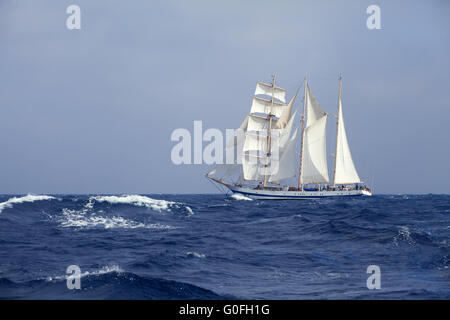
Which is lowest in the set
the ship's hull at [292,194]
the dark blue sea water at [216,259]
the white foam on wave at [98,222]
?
the ship's hull at [292,194]

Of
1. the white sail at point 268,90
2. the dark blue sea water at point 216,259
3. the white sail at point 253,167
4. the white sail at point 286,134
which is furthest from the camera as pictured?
the white sail at point 268,90

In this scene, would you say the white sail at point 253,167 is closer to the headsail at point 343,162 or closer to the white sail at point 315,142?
the white sail at point 315,142

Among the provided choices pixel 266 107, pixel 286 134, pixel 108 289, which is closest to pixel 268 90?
pixel 266 107

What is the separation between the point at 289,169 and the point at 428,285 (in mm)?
78218

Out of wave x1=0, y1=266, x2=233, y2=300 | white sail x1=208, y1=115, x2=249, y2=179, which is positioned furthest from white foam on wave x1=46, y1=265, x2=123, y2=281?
white sail x1=208, y1=115, x2=249, y2=179

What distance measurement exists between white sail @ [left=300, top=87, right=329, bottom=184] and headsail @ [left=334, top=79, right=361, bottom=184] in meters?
3.90

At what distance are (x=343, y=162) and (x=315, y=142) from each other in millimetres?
9160

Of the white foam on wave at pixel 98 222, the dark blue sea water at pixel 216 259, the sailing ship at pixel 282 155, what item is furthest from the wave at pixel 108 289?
the sailing ship at pixel 282 155

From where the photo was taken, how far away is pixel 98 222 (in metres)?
28.8

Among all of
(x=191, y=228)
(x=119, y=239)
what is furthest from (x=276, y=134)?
(x=119, y=239)

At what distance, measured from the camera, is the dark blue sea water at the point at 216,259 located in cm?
1212

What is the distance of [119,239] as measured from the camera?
21.7 meters

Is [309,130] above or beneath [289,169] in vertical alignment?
above
